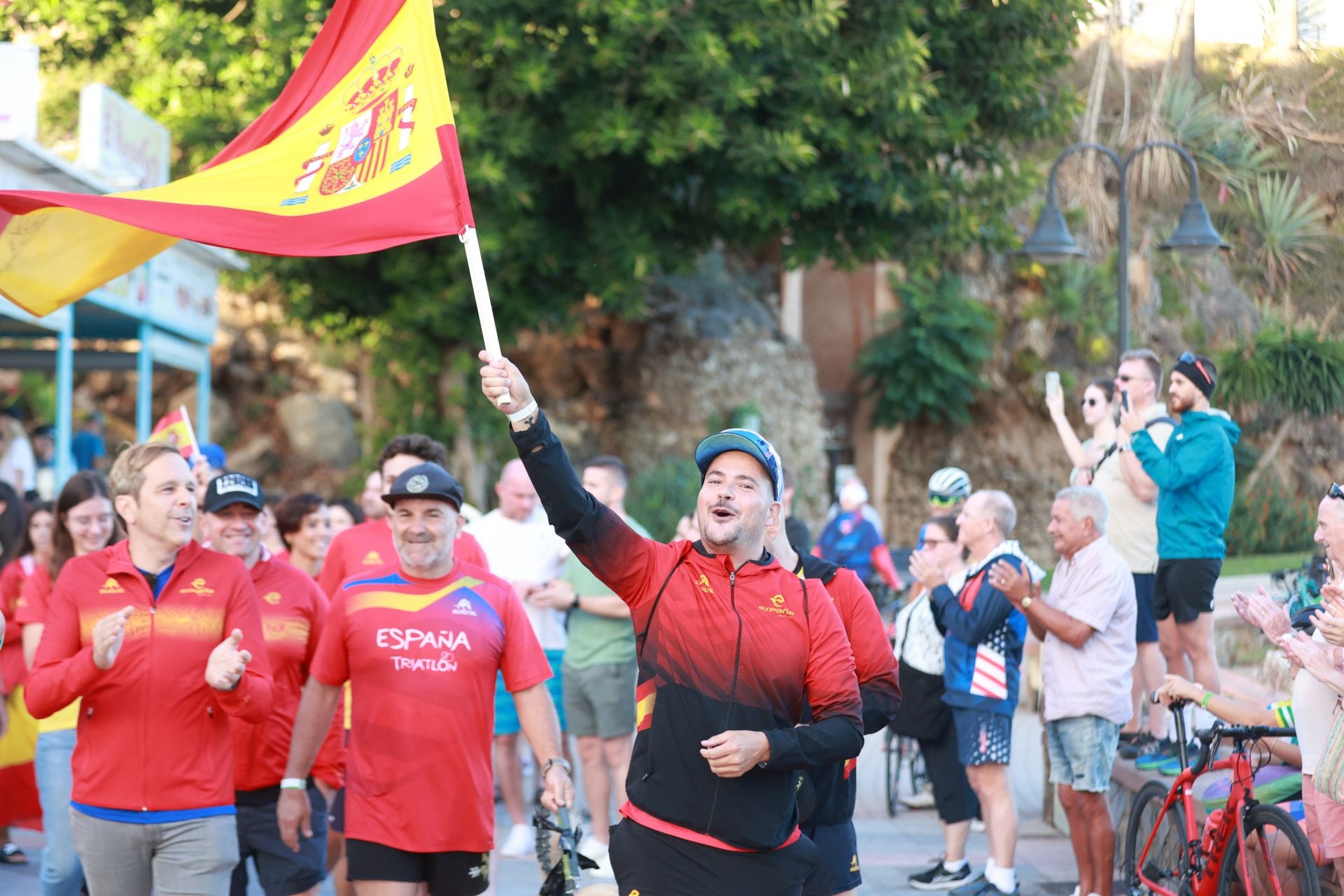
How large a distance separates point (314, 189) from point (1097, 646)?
4424 mm

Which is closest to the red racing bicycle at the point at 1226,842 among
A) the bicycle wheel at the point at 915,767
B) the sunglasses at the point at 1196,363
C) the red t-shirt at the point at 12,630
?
the sunglasses at the point at 1196,363

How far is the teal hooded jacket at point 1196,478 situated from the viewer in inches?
304

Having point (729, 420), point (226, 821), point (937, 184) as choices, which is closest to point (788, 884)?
point (226, 821)

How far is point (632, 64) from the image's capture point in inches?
569

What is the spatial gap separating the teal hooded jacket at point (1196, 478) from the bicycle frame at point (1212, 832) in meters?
1.82

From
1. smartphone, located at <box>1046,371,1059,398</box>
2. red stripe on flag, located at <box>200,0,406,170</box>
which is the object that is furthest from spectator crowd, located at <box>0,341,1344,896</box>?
red stripe on flag, located at <box>200,0,406,170</box>

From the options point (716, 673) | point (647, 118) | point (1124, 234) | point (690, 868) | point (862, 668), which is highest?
point (647, 118)

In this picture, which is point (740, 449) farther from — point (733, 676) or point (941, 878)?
point (941, 878)

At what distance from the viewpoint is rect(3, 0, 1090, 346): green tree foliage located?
14.1 metres

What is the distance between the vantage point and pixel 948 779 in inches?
314

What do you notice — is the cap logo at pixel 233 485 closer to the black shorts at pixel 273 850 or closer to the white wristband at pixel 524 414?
the black shorts at pixel 273 850

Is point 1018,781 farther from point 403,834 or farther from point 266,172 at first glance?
point 266,172

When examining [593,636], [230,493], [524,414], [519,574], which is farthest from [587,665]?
[524,414]

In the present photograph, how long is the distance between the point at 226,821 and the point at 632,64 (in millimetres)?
10876
